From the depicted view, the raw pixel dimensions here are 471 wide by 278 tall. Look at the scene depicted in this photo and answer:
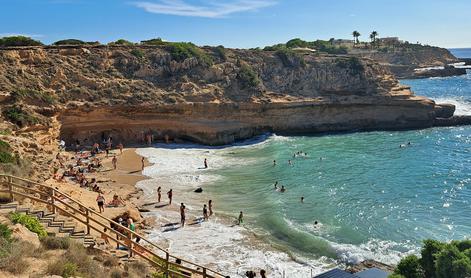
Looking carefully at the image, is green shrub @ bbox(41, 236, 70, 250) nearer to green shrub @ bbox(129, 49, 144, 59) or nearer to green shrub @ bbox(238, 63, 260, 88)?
green shrub @ bbox(129, 49, 144, 59)

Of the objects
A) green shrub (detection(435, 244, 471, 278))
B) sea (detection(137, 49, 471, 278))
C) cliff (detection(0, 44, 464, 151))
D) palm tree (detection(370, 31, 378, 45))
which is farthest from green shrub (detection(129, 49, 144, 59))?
palm tree (detection(370, 31, 378, 45))

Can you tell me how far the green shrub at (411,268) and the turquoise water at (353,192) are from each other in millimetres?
7822

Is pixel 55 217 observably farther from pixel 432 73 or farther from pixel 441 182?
pixel 432 73

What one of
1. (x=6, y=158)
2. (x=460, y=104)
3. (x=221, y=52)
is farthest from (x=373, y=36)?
(x=6, y=158)

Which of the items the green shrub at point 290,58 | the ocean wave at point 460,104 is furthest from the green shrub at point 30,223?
the ocean wave at point 460,104

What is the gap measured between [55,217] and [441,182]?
2585 cm

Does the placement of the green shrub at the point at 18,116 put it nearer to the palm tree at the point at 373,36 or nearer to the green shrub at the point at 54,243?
the green shrub at the point at 54,243

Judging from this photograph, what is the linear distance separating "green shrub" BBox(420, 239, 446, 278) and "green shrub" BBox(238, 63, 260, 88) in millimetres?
40027

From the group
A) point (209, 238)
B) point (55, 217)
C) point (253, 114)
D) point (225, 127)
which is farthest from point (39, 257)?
point (253, 114)

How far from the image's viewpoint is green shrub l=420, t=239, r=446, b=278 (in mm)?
Answer: 10414

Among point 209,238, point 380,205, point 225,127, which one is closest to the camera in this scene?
point 209,238

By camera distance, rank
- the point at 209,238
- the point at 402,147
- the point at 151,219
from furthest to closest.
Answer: the point at 402,147, the point at 151,219, the point at 209,238

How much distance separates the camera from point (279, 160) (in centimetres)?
3697

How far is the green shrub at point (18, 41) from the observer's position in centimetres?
4364
